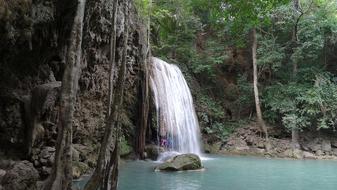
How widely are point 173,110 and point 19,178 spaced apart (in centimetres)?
1206

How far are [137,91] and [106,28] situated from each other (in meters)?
5.17

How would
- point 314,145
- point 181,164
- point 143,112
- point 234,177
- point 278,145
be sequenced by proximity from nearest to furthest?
1. point 234,177
2. point 181,164
3. point 143,112
4. point 314,145
5. point 278,145

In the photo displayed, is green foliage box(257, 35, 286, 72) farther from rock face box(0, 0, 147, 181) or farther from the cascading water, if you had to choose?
rock face box(0, 0, 147, 181)

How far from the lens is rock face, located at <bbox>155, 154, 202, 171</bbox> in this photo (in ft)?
42.4

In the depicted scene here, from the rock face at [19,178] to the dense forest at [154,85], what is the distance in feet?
0.08

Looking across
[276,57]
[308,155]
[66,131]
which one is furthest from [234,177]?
[276,57]

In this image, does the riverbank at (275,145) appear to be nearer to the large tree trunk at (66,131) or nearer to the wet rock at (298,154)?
the wet rock at (298,154)

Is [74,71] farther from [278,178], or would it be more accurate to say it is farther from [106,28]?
[278,178]

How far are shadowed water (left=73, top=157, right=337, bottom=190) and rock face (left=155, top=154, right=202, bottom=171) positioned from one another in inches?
14.3

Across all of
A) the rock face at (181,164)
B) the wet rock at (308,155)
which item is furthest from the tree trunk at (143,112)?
the wet rock at (308,155)

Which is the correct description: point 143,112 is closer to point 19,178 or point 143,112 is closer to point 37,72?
point 37,72

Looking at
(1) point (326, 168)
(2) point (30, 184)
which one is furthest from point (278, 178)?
(2) point (30, 184)

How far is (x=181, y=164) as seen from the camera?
516 inches

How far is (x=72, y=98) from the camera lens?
566 centimetres
